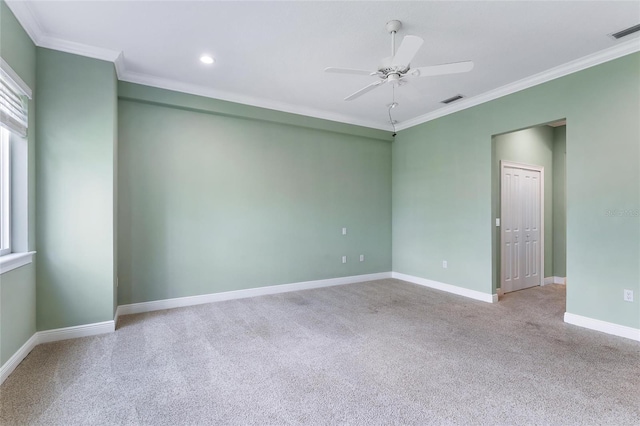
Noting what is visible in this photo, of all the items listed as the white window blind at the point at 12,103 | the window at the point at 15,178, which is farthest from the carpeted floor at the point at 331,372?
the white window blind at the point at 12,103

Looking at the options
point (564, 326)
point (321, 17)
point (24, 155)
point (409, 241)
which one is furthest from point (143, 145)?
point (564, 326)

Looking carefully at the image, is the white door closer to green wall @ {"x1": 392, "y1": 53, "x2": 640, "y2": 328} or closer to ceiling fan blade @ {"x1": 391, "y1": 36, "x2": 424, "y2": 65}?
green wall @ {"x1": 392, "y1": 53, "x2": 640, "y2": 328}

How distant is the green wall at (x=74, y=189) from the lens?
2832 millimetres

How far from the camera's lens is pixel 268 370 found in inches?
93.1

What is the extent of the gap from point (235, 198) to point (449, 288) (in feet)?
11.8

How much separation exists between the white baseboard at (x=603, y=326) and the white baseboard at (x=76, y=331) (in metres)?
5.00

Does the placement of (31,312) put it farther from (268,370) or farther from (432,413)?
(432,413)

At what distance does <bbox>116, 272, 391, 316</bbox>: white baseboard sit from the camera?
12.2 feet

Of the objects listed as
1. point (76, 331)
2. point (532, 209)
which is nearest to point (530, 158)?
point (532, 209)

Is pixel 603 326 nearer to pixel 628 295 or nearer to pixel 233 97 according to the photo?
pixel 628 295

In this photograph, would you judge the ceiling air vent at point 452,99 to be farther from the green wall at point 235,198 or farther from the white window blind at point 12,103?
the white window blind at point 12,103

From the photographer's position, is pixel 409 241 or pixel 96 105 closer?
pixel 96 105

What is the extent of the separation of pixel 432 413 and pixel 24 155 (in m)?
3.81

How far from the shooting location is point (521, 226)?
493 centimetres
